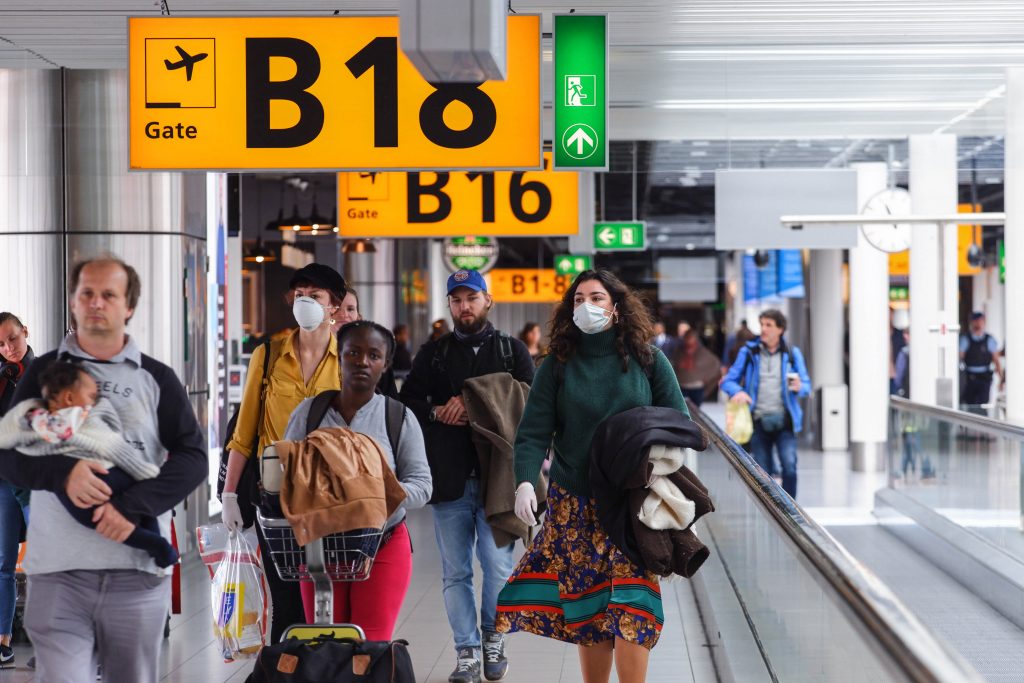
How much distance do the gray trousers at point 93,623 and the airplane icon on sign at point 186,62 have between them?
3179 mm

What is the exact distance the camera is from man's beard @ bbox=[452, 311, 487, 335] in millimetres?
5598

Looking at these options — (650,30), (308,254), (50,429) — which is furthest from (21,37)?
(308,254)

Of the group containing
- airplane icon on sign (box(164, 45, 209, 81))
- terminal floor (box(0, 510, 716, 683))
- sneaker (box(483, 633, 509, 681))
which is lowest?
terminal floor (box(0, 510, 716, 683))

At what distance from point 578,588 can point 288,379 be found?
1.25 metres

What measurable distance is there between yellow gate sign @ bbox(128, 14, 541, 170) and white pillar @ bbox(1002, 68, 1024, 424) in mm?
5485

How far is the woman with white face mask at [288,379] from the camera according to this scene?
4.66 metres

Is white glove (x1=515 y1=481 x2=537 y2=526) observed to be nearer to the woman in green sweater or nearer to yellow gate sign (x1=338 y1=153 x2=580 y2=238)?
the woman in green sweater

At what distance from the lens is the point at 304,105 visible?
594 centimetres

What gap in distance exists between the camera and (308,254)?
991 inches

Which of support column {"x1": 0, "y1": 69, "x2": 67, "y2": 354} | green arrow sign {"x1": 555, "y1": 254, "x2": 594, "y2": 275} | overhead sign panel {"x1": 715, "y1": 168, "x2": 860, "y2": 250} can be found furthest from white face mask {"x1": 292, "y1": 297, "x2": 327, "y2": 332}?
green arrow sign {"x1": 555, "y1": 254, "x2": 594, "y2": 275}

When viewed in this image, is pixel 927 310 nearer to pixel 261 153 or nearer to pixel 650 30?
pixel 650 30

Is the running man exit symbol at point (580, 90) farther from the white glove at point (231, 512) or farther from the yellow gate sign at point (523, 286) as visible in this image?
the yellow gate sign at point (523, 286)

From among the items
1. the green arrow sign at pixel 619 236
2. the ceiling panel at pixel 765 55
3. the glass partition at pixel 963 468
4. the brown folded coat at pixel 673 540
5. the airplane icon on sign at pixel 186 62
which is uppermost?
the ceiling panel at pixel 765 55

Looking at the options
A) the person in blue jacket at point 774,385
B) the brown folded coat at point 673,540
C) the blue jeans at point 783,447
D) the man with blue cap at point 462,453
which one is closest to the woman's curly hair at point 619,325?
the brown folded coat at point 673,540
